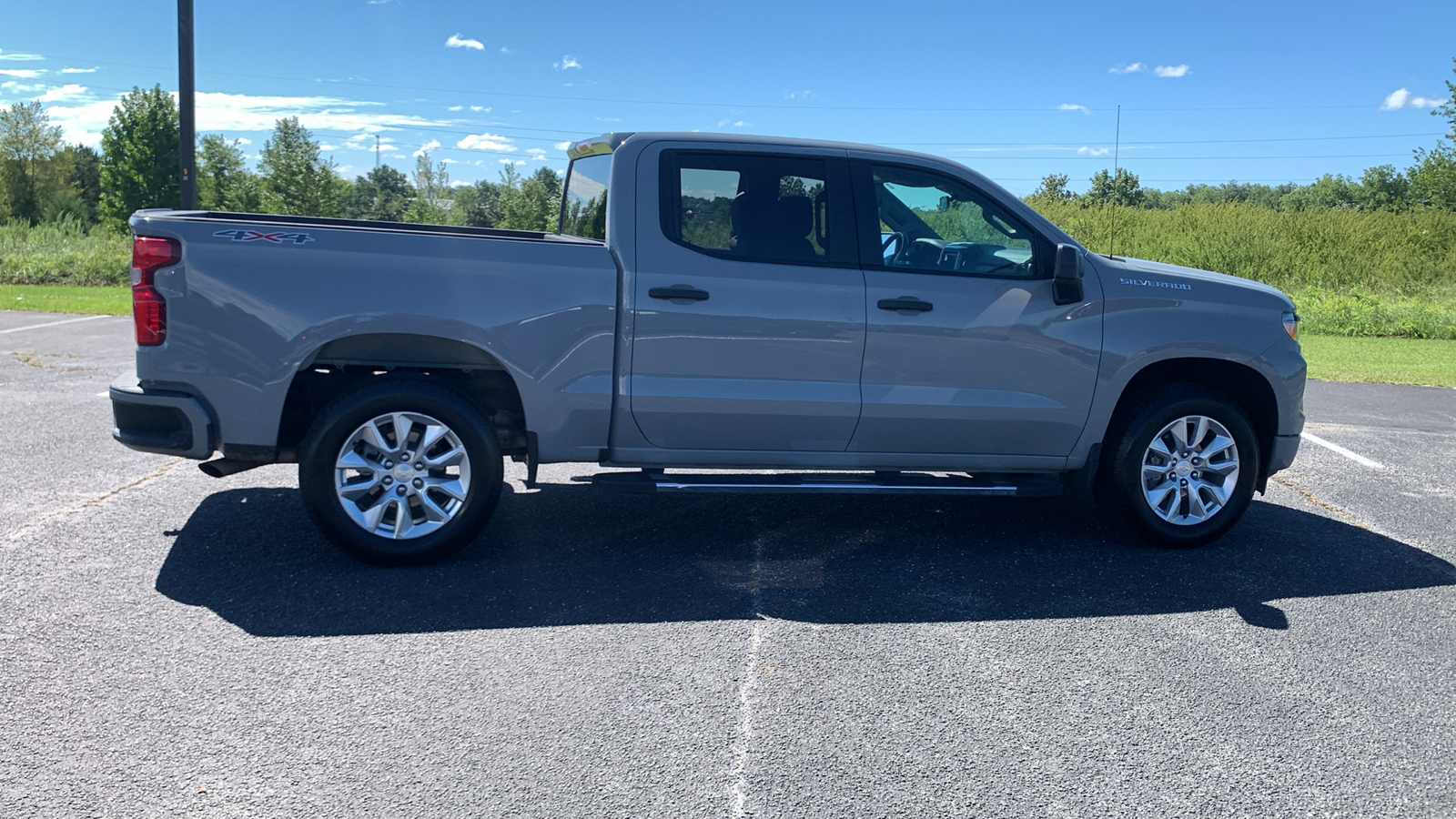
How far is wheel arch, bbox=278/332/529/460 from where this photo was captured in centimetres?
528

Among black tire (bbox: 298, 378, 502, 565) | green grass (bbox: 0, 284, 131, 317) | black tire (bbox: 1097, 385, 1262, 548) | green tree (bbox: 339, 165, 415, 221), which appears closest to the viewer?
black tire (bbox: 298, 378, 502, 565)

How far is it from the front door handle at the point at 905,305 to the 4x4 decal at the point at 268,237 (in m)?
2.68

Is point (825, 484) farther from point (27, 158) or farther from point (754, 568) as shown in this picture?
point (27, 158)

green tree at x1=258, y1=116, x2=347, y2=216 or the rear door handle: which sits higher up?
green tree at x1=258, y1=116, x2=347, y2=216

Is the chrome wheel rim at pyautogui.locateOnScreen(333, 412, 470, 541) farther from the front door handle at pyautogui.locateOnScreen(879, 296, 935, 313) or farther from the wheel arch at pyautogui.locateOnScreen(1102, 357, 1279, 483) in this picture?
the wheel arch at pyautogui.locateOnScreen(1102, 357, 1279, 483)

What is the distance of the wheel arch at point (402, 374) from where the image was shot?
5.28 m

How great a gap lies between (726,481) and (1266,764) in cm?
274

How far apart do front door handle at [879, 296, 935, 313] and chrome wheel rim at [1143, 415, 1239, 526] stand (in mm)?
1487

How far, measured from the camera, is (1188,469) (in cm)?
604

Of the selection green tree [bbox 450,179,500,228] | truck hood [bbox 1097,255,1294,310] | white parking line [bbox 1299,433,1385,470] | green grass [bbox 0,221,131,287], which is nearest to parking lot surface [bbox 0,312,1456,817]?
truck hood [bbox 1097,255,1294,310]

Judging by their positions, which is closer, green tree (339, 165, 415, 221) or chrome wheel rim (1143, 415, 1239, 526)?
chrome wheel rim (1143, 415, 1239, 526)

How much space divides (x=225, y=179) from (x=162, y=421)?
119918 mm

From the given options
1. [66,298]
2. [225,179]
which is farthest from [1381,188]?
[225,179]

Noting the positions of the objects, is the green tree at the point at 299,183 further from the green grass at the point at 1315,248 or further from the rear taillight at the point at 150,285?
the rear taillight at the point at 150,285
